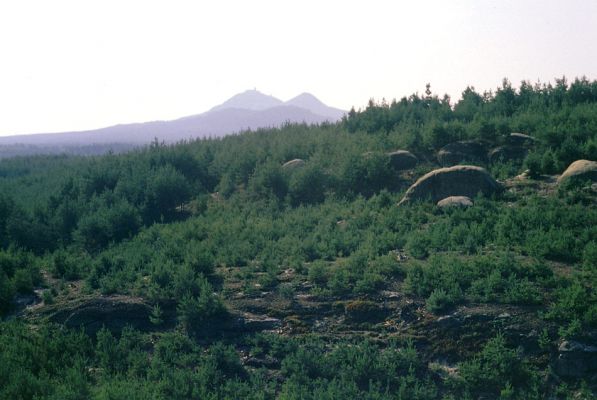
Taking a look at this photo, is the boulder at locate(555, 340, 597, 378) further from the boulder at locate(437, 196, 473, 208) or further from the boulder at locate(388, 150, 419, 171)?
the boulder at locate(388, 150, 419, 171)

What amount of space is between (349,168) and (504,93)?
1003 centimetres

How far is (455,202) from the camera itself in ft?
50.3

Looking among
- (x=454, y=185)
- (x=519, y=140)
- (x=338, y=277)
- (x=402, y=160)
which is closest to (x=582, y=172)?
(x=454, y=185)

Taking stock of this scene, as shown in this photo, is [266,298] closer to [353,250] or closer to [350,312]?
[350,312]

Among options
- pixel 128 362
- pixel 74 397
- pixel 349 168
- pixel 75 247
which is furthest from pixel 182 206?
pixel 74 397

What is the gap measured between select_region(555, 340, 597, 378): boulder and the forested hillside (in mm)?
21

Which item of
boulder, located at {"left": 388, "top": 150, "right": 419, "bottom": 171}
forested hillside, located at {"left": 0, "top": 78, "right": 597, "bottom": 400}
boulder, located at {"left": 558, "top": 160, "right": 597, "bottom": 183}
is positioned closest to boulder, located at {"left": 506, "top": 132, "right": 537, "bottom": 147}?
forested hillside, located at {"left": 0, "top": 78, "right": 597, "bottom": 400}

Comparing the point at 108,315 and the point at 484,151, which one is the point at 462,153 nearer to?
the point at 484,151

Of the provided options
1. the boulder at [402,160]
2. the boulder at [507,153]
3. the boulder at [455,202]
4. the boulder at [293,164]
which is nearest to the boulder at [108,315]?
the boulder at [455,202]

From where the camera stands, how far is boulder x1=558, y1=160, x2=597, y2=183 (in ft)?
49.0

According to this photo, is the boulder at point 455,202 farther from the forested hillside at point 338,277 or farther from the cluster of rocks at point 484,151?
the cluster of rocks at point 484,151

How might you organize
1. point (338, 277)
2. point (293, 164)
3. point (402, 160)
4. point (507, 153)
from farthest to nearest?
point (293, 164) < point (402, 160) < point (507, 153) < point (338, 277)

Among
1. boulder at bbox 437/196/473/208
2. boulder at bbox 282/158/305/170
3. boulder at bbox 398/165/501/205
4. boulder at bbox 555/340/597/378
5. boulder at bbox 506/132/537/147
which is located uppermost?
boulder at bbox 506/132/537/147

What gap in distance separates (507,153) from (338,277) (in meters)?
9.86
